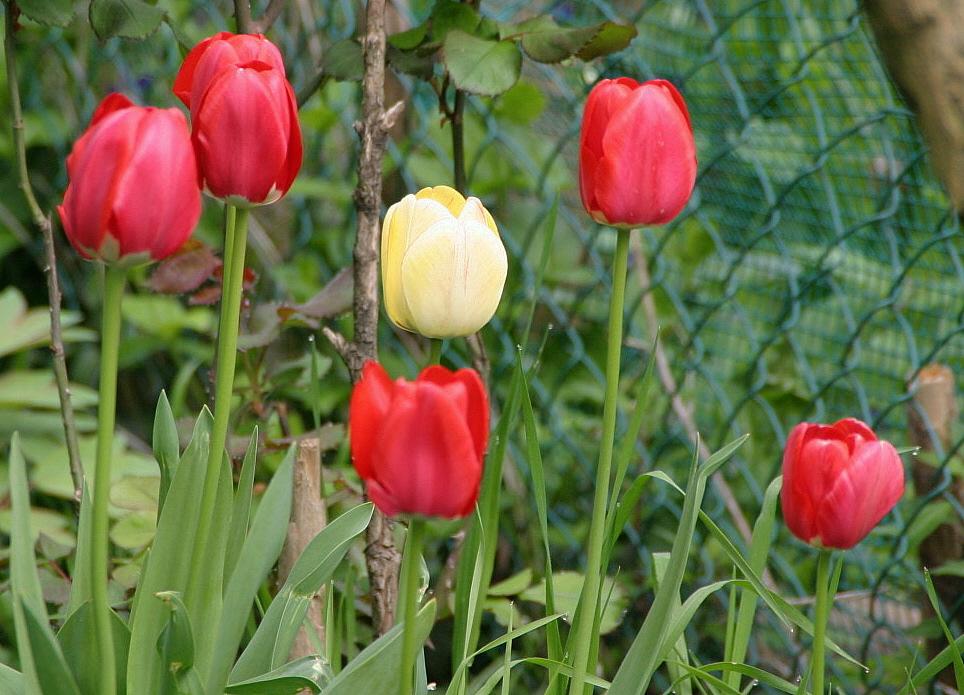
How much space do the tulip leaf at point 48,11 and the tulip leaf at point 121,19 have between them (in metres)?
0.03

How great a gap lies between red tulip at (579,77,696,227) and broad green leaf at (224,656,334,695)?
→ 353 millimetres

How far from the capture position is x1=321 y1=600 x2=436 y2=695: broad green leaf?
69cm

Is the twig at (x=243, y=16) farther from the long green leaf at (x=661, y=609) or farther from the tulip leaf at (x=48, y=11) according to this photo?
the long green leaf at (x=661, y=609)

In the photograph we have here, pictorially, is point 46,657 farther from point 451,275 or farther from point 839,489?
point 839,489

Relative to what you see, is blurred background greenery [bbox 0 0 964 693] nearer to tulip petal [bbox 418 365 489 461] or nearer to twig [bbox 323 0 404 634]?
twig [bbox 323 0 404 634]

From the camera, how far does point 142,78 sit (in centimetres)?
249

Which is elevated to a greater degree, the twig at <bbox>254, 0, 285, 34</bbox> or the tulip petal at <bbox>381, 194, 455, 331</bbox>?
the twig at <bbox>254, 0, 285, 34</bbox>

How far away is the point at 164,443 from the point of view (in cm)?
85

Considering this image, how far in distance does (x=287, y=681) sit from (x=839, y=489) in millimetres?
379

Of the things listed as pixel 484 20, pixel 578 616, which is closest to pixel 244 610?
pixel 578 616

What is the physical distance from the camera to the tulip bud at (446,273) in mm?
661

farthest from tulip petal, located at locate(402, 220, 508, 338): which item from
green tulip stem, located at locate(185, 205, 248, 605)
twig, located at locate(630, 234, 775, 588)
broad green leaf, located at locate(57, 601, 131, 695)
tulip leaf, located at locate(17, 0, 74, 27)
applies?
twig, located at locate(630, 234, 775, 588)

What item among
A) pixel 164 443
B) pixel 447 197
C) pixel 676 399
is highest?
pixel 447 197

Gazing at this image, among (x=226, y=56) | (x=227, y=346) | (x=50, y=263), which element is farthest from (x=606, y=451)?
(x=50, y=263)
